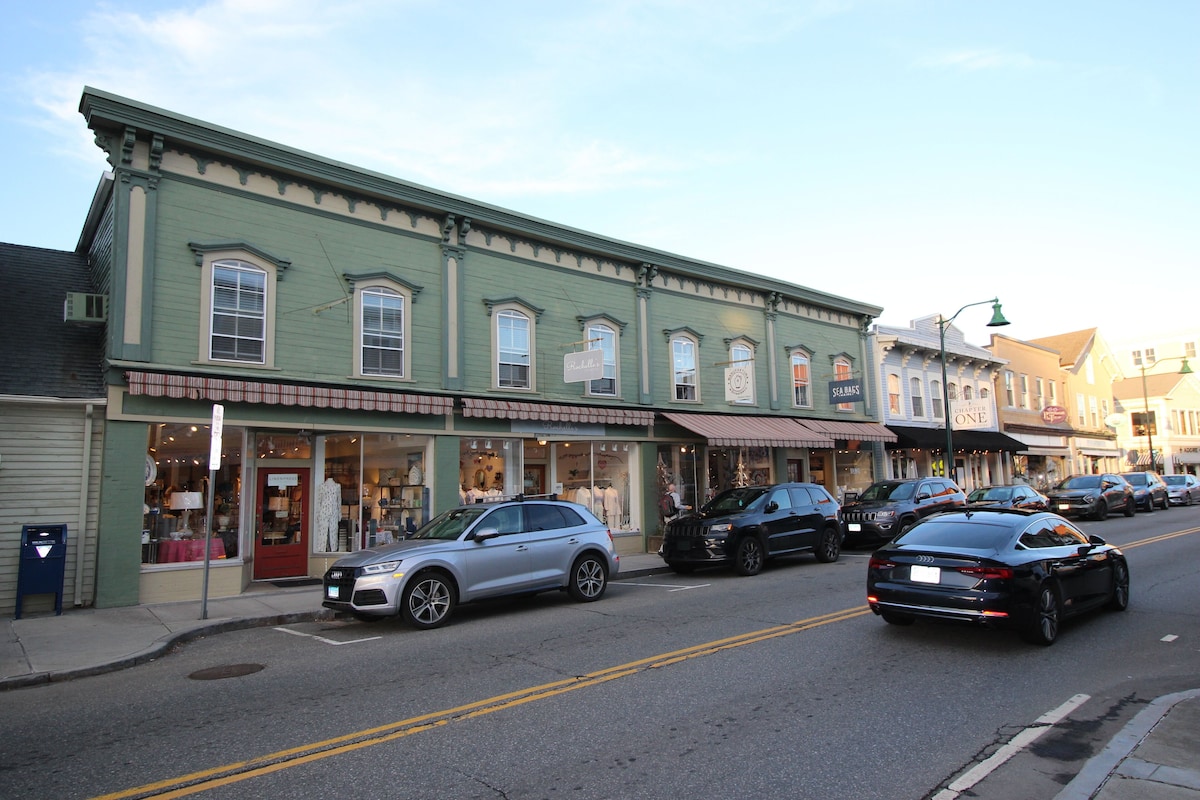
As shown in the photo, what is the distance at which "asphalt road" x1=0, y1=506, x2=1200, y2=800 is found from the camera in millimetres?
4738

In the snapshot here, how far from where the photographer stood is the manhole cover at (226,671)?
7723 mm

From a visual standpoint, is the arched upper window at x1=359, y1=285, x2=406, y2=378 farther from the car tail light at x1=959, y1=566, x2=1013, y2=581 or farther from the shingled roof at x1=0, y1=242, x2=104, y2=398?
the car tail light at x1=959, y1=566, x2=1013, y2=581

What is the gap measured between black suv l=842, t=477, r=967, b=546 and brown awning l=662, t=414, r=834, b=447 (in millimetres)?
2465

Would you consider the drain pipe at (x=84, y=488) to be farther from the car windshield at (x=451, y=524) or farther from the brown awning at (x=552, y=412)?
the brown awning at (x=552, y=412)

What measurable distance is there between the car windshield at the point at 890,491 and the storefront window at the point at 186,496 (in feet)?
49.1

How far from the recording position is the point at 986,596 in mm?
7582

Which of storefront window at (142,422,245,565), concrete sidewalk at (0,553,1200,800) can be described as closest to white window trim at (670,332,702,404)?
concrete sidewalk at (0,553,1200,800)

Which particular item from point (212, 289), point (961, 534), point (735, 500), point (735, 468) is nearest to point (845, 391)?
point (735, 468)

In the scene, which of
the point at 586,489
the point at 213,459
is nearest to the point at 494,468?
the point at 586,489

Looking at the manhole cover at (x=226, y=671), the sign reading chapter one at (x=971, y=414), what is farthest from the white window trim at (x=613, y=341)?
the sign reading chapter one at (x=971, y=414)

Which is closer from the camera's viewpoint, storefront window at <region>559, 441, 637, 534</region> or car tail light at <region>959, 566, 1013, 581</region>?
car tail light at <region>959, 566, 1013, 581</region>

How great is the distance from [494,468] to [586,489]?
2.67 meters

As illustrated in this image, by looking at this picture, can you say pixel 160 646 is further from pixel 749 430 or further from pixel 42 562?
pixel 749 430

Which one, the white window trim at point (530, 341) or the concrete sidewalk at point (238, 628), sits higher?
the white window trim at point (530, 341)
